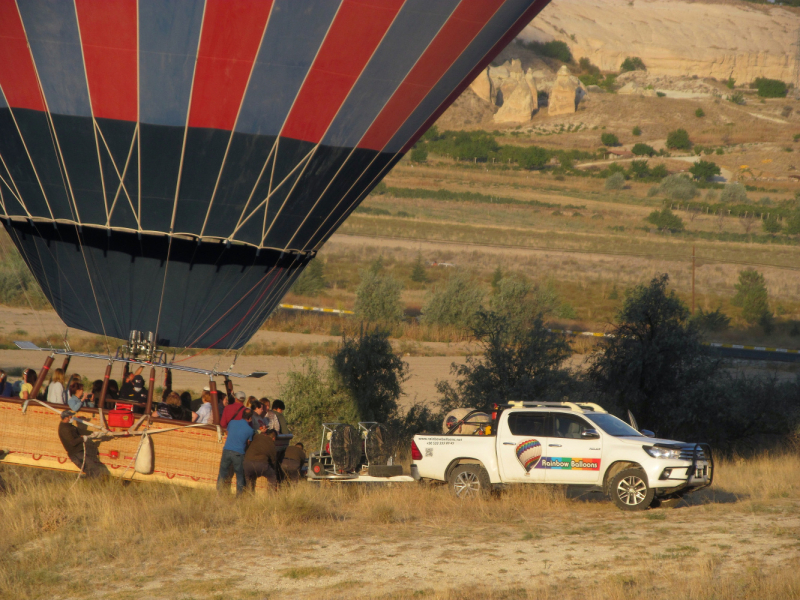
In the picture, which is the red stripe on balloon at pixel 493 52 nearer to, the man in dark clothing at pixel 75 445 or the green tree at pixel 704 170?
the man in dark clothing at pixel 75 445

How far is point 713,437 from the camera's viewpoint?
25.2 m

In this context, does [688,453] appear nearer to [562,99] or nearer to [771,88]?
[562,99]

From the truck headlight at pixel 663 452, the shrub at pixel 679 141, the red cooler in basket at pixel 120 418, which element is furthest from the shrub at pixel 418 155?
the red cooler in basket at pixel 120 418

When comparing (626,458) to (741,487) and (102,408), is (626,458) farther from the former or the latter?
(102,408)

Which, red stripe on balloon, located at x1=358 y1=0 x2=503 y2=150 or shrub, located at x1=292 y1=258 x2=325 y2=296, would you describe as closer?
red stripe on balloon, located at x1=358 y1=0 x2=503 y2=150

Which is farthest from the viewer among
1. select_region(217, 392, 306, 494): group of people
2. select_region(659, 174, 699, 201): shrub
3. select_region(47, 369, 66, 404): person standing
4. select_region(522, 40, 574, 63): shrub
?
select_region(522, 40, 574, 63): shrub

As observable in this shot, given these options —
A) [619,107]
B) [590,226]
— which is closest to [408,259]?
[590,226]

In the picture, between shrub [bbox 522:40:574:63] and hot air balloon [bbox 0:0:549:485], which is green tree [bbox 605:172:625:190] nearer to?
shrub [bbox 522:40:574:63]

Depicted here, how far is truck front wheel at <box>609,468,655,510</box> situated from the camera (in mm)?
14422

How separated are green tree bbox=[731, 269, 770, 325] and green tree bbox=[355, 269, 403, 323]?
21764 mm

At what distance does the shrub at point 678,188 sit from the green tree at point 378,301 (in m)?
67.9

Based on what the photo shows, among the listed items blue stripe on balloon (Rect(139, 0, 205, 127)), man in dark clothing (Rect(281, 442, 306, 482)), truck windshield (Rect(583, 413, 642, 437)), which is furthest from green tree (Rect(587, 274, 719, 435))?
blue stripe on balloon (Rect(139, 0, 205, 127))

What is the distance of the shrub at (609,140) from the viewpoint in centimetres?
14312

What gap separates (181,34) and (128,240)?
3.36m
